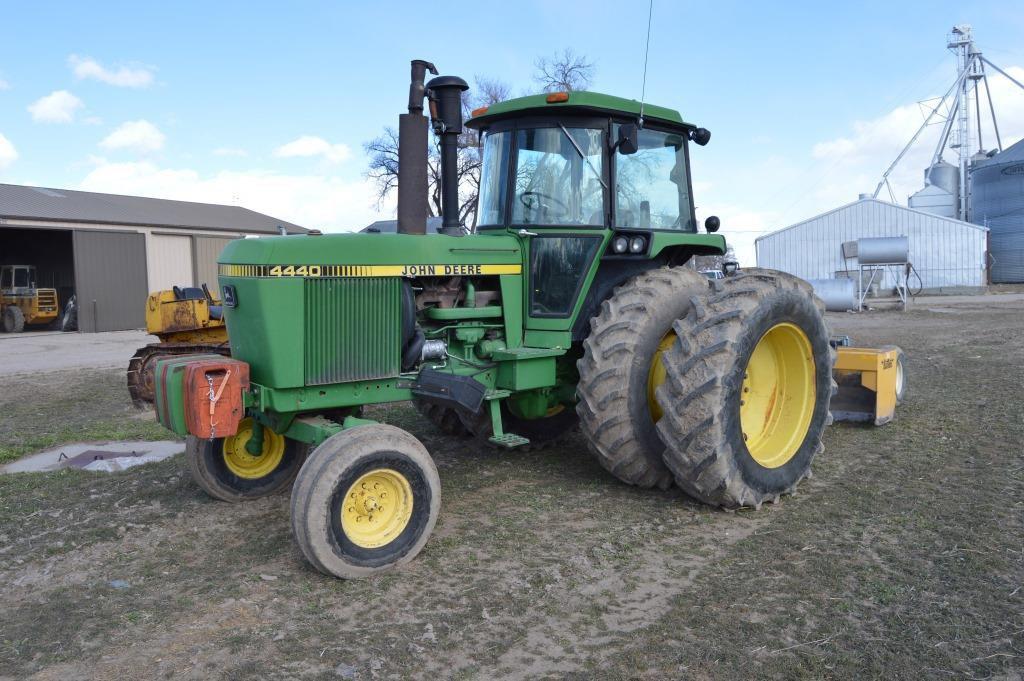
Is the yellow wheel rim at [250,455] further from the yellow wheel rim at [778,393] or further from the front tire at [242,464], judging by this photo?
the yellow wheel rim at [778,393]

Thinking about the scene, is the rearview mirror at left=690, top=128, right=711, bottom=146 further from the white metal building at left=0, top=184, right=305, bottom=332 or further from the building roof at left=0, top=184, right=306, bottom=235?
the building roof at left=0, top=184, right=306, bottom=235

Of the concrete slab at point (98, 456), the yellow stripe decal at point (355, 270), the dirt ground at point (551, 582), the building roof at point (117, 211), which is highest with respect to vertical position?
the building roof at point (117, 211)

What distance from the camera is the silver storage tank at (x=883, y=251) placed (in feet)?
74.5

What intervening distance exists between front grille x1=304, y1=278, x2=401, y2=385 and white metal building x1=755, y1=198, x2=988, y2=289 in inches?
1165

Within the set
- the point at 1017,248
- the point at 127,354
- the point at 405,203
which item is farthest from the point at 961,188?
the point at 405,203

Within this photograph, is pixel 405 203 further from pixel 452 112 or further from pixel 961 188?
pixel 961 188

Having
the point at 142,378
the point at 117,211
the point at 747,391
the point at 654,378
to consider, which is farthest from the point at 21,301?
the point at 747,391

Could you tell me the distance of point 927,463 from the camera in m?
5.60

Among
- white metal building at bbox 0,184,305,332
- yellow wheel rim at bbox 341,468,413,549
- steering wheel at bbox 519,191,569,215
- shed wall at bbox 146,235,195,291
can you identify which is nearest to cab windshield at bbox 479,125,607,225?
steering wheel at bbox 519,191,569,215

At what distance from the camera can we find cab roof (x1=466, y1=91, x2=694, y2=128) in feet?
16.8

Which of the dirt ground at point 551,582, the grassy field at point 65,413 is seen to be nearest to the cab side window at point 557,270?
the dirt ground at point 551,582

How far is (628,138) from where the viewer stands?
5.08m

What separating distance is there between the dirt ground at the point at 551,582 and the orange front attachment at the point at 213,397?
0.71m

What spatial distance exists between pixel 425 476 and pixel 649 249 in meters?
2.36
